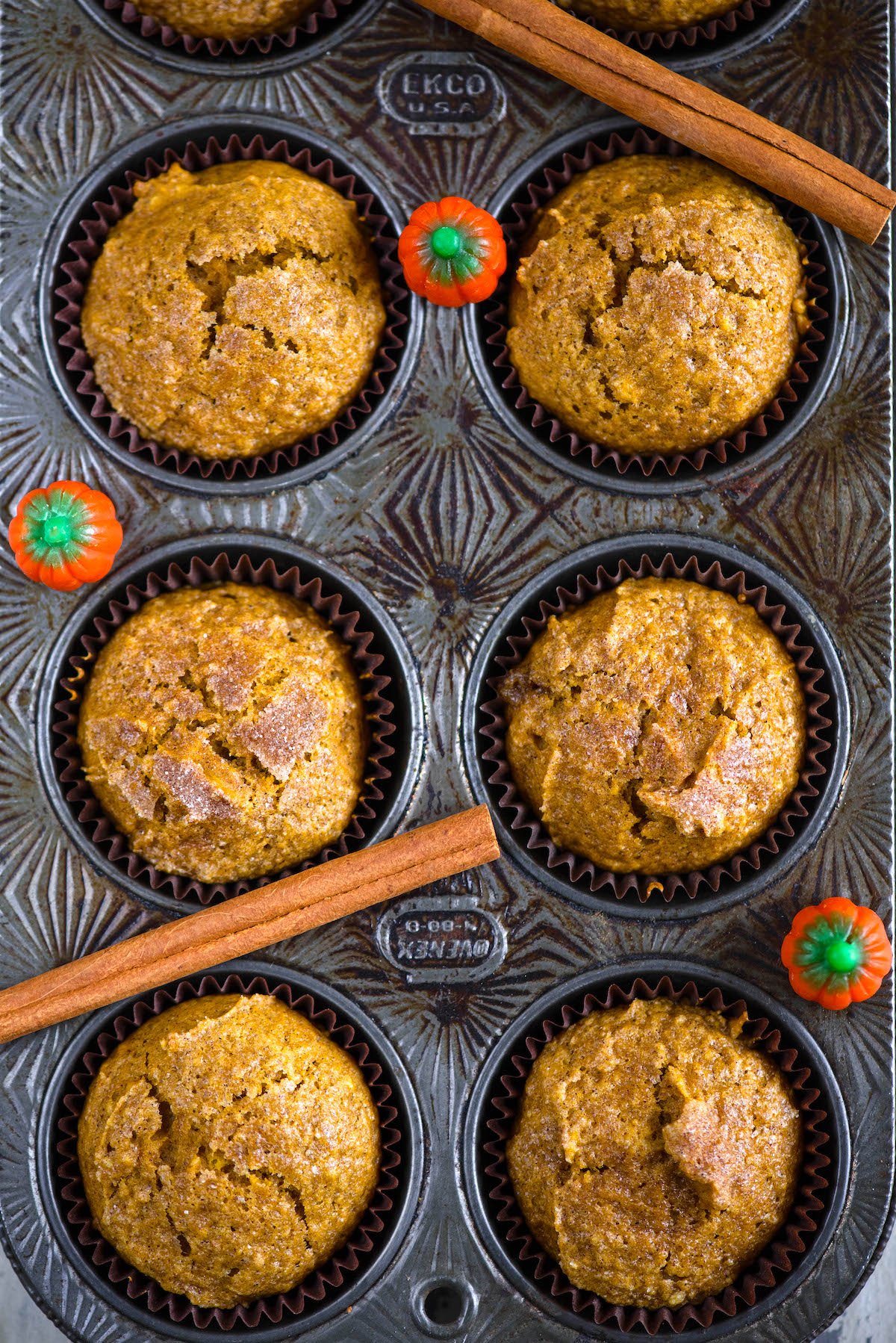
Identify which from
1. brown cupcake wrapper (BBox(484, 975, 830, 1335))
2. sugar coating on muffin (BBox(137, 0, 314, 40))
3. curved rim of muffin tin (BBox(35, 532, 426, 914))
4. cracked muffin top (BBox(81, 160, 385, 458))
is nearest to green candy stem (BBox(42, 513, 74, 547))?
curved rim of muffin tin (BBox(35, 532, 426, 914))

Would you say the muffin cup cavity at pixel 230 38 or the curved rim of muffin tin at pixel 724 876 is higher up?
the muffin cup cavity at pixel 230 38

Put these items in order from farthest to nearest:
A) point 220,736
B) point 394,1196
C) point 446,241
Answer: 1. point 394,1196
2. point 220,736
3. point 446,241

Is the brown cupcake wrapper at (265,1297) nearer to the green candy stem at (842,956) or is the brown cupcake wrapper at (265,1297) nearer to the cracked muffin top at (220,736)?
the cracked muffin top at (220,736)

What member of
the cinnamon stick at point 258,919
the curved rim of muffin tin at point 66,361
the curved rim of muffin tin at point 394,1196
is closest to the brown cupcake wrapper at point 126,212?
the curved rim of muffin tin at point 66,361

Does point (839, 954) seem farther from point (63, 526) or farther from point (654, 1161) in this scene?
point (63, 526)

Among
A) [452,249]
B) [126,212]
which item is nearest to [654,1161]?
[452,249]

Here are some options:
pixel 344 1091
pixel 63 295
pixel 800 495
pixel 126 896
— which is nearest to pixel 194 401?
pixel 63 295
